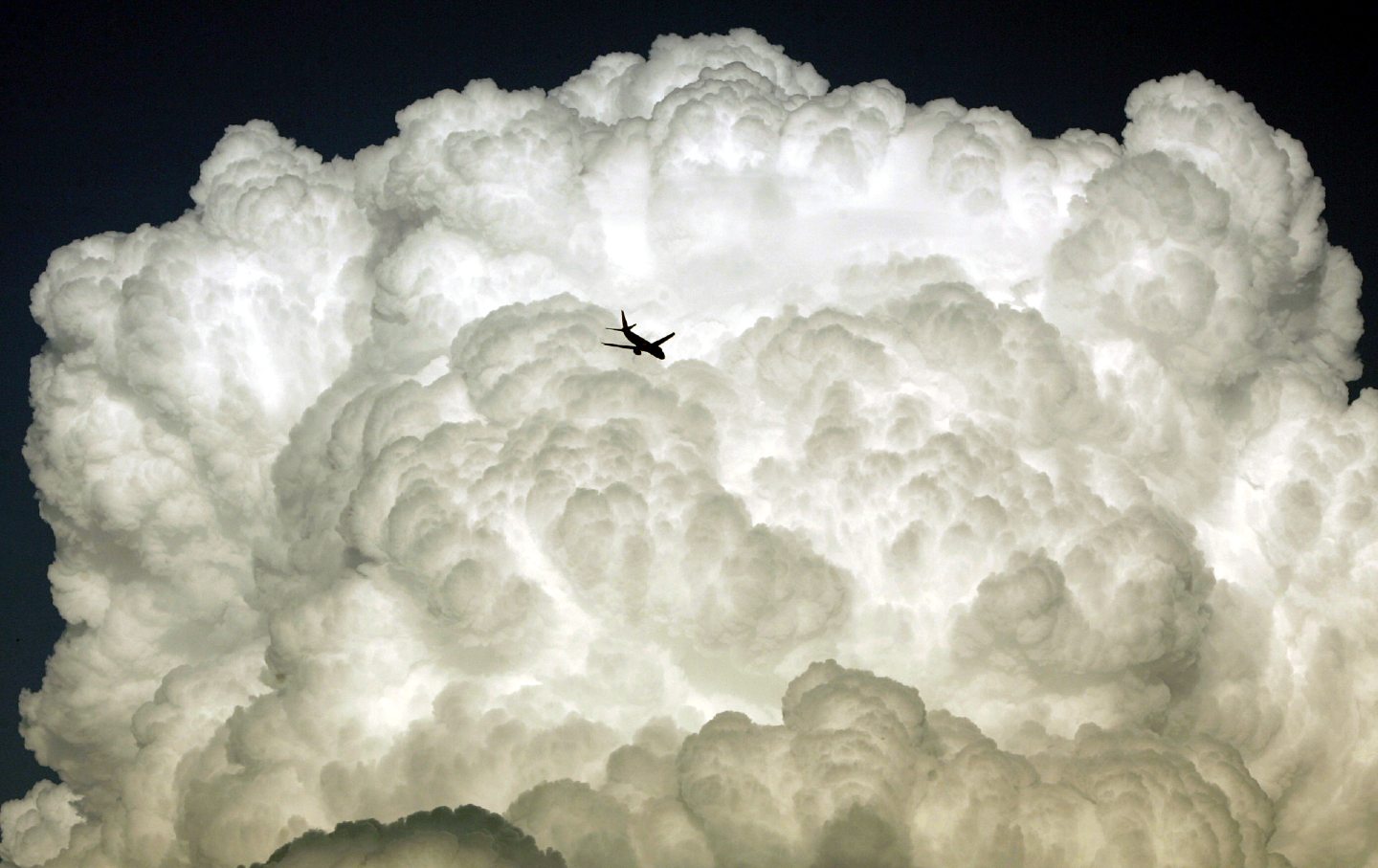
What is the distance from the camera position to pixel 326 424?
81.9 m

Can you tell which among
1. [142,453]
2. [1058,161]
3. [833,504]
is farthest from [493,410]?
[1058,161]

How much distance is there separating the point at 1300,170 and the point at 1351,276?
21.5 ft

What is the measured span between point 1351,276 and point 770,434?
109 feet

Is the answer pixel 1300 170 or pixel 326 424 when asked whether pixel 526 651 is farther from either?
pixel 1300 170

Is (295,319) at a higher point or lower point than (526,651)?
higher

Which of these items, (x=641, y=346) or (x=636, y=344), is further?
(x=636, y=344)

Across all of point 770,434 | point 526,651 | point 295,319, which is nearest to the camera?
point 526,651

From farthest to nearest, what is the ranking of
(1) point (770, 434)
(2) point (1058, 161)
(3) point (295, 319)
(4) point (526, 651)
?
(3) point (295, 319) < (2) point (1058, 161) < (1) point (770, 434) < (4) point (526, 651)

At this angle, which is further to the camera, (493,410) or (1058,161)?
(1058,161)

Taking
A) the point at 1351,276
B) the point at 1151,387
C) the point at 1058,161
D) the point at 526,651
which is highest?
the point at 1058,161

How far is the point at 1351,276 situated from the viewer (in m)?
84.9

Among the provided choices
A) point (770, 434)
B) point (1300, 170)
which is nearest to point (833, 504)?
point (770, 434)

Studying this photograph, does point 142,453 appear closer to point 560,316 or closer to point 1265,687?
point 560,316

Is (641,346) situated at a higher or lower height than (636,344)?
lower
